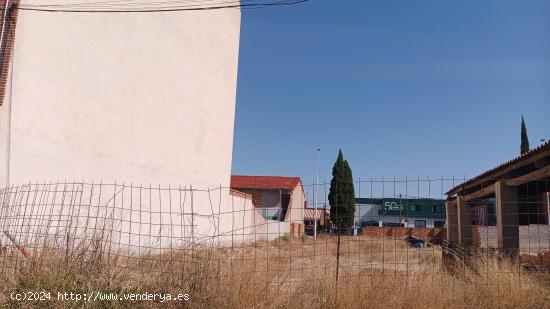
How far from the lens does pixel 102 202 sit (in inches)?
475

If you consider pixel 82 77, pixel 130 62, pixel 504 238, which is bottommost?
pixel 504 238

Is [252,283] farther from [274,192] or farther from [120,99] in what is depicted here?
[274,192]

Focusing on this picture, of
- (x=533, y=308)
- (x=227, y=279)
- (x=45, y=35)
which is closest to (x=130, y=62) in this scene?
(x=45, y=35)

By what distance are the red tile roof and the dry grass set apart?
29921mm

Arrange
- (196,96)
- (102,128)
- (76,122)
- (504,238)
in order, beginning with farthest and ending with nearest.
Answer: (196,96), (102,128), (76,122), (504,238)

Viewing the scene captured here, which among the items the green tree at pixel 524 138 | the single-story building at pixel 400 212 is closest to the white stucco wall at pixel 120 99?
the single-story building at pixel 400 212

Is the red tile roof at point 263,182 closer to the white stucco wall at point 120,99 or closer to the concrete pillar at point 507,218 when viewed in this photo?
the white stucco wall at point 120,99

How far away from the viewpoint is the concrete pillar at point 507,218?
26.6ft

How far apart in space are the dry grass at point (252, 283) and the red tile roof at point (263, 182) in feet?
98.2

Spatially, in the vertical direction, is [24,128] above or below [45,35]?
below

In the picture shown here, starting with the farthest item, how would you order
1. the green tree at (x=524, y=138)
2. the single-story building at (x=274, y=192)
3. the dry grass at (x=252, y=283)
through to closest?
the green tree at (x=524, y=138)
the single-story building at (x=274, y=192)
the dry grass at (x=252, y=283)

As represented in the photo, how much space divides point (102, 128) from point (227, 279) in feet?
26.8

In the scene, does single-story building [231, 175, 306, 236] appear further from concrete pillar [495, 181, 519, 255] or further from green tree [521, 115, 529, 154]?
concrete pillar [495, 181, 519, 255]

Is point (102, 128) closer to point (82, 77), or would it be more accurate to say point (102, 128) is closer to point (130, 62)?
point (82, 77)
